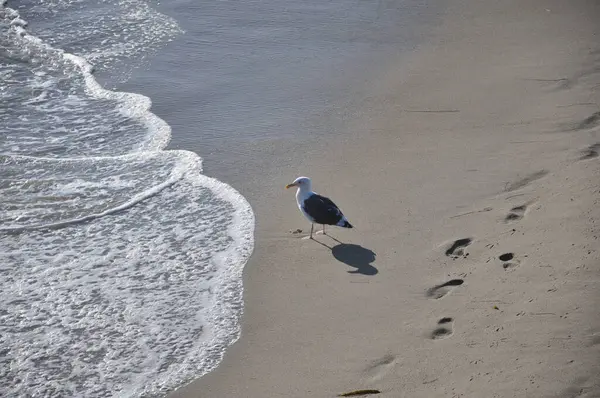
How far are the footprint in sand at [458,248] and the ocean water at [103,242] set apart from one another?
5.91ft

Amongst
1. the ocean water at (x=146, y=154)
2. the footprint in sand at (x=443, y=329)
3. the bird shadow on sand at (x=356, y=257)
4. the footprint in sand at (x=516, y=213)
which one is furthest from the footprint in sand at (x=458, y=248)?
the ocean water at (x=146, y=154)

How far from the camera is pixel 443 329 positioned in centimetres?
547

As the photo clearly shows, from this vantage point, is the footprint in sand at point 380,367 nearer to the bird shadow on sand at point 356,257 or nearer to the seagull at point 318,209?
the bird shadow on sand at point 356,257

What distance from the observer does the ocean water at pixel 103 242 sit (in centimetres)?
559

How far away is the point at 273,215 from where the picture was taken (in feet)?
24.3

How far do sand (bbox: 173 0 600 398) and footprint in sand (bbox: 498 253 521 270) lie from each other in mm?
15

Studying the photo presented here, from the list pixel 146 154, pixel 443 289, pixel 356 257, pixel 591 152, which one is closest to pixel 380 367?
pixel 443 289

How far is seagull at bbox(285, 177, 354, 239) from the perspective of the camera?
22.4 ft

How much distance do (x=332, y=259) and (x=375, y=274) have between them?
0.52m

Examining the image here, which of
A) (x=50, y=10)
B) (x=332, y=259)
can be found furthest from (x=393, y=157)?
(x=50, y=10)

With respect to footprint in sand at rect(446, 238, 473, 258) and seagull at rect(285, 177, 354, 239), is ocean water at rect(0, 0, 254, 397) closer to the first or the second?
seagull at rect(285, 177, 354, 239)

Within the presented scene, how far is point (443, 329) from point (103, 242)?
3.31 m

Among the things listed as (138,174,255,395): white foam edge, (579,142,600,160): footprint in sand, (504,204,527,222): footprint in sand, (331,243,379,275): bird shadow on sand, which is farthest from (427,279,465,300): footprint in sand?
(579,142,600,160): footprint in sand

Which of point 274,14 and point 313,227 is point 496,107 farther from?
point 274,14
